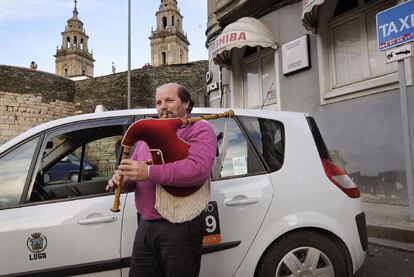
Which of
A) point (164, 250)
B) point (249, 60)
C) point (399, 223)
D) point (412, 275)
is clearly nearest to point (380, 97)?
point (399, 223)

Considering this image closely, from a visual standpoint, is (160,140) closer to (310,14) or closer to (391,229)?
(391,229)

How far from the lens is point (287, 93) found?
9211 mm

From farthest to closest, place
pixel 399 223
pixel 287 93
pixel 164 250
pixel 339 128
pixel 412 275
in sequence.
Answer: pixel 287 93, pixel 339 128, pixel 399 223, pixel 412 275, pixel 164 250

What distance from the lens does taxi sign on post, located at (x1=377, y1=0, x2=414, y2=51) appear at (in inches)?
193

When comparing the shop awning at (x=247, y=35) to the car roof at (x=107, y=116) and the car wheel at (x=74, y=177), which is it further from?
the car wheel at (x=74, y=177)

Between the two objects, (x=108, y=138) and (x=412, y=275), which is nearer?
(x=108, y=138)

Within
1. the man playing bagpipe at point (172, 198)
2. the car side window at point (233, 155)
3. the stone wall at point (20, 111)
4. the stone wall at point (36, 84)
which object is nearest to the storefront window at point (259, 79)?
the car side window at point (233, 155)

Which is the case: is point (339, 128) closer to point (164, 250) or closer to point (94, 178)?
point (94, 178)

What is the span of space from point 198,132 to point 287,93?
748cm

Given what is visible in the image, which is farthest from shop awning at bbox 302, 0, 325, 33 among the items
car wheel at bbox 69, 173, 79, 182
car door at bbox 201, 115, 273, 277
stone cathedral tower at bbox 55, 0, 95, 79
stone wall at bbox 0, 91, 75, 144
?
stone cathedral tower at bbox 55, 0, 95, 79

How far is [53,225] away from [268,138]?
1611mm

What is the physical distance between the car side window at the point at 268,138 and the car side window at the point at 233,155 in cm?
7

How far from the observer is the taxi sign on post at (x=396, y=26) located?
490 centimetres

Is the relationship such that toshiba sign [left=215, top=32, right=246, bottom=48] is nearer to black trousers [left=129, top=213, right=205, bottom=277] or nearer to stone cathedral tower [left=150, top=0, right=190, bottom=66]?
black trousers [left=129, top=213, right=205, bottom=277]
